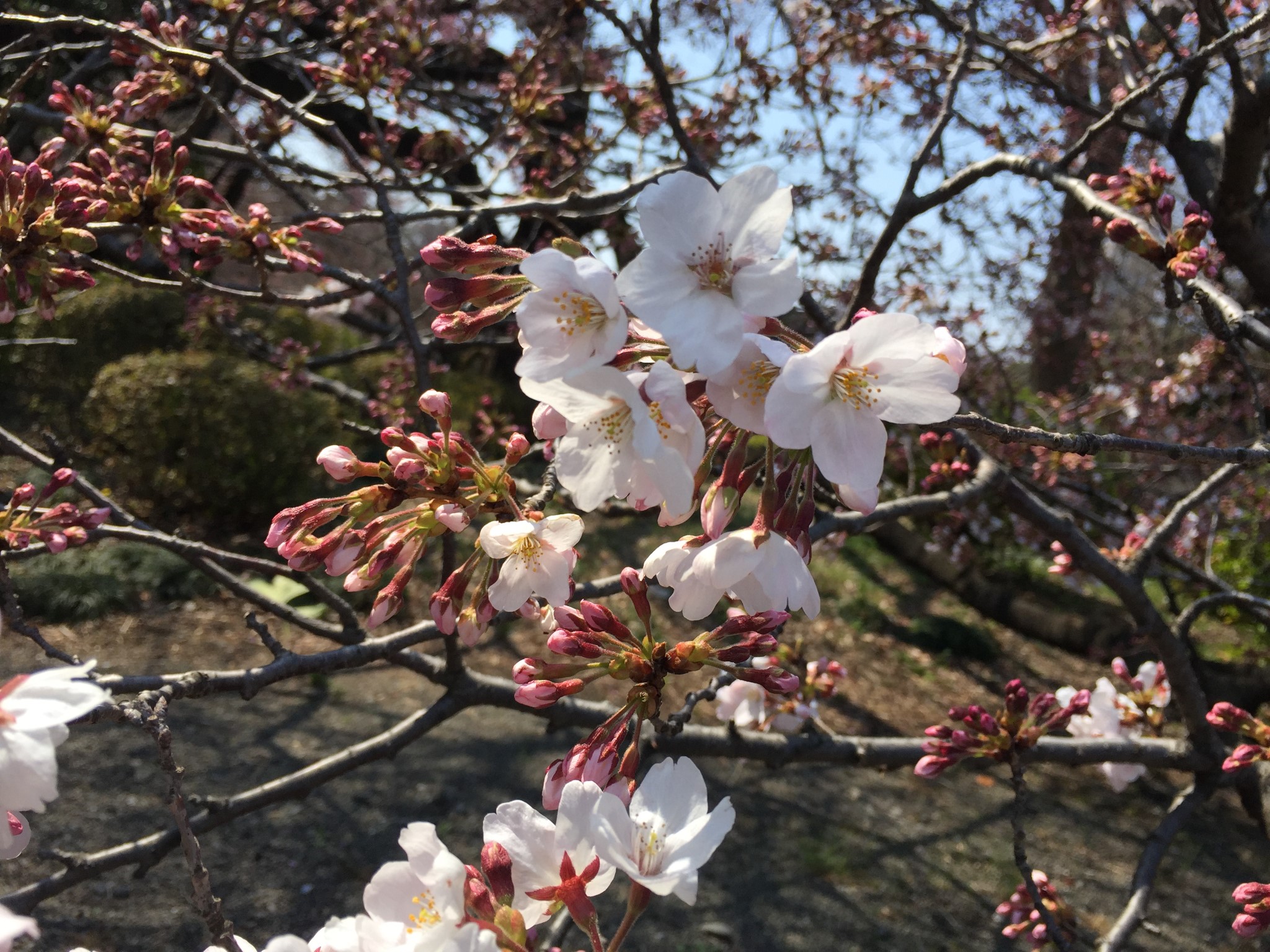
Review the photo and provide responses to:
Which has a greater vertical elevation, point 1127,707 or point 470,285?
point 470,285

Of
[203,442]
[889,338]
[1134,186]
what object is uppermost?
[1134,186]

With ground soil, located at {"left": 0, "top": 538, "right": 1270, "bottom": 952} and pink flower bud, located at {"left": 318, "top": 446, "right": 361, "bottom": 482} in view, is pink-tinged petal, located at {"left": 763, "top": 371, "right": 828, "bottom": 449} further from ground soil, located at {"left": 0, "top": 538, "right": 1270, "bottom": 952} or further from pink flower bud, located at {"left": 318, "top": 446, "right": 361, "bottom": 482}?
ground soil, located at {"left": 0, "top": 538, "right": 1270, "bottom": 952}

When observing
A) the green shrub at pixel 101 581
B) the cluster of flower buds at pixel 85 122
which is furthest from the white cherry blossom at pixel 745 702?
the green shrub at pixel 101 581

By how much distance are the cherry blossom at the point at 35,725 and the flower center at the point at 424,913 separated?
33 cm

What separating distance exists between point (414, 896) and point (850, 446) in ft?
1.99

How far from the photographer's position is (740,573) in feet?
2.82

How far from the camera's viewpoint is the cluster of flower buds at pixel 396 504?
35.9 inches

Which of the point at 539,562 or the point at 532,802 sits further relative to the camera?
the point at 532,802

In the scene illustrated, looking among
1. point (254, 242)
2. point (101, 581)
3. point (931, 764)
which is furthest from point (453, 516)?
point (101, 581)

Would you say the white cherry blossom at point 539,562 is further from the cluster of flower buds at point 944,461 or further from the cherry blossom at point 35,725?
the cluster of flower buds at point 944,461

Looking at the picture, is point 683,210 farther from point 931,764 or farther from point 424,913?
point 931,764

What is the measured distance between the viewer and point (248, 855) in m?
3.27

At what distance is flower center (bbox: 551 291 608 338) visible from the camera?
2.35 feet

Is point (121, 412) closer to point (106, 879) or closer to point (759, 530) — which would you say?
point (106, 879)
